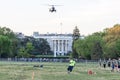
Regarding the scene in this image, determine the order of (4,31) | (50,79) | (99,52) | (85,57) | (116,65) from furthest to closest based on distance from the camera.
Result: (4,31) < (85,57) < (99,52) < (116,65) < (50,79)

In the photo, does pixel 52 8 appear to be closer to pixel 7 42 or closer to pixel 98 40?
pixel 98 40

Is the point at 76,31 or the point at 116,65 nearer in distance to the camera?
the point at 116,65

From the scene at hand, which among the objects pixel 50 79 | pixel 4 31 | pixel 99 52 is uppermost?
pixel 4 31

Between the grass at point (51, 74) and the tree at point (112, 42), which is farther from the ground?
the tree at point (112, 42)

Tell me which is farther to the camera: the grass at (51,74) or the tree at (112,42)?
the tree at (112,42)

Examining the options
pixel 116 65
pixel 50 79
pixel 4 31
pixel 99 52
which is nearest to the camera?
pixel 50 79

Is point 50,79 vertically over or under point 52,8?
under

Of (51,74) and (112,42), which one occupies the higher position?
(112,42)

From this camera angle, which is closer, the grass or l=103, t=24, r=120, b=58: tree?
the grass

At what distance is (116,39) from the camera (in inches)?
4872

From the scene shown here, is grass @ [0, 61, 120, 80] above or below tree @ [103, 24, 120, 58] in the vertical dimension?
below

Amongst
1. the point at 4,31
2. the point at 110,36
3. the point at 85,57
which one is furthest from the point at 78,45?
the point at 4,31

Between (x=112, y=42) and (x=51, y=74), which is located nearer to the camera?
(x=51, y=74)

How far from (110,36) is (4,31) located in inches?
1932
